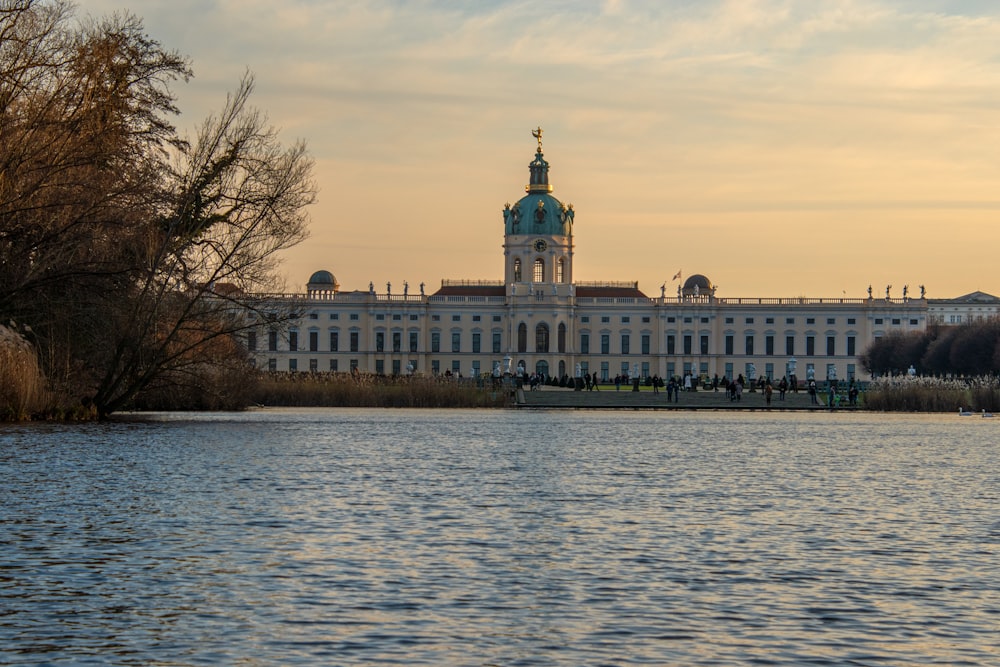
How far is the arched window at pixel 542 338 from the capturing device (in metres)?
135

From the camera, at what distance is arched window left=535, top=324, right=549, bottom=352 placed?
5325 inches

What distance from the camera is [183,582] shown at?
44.3 ft

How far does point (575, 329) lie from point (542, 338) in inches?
129

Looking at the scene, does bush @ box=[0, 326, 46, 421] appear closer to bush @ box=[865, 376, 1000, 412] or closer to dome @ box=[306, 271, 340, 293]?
bush @ box=[865, 376, 1000, 412]

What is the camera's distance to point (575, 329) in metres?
137

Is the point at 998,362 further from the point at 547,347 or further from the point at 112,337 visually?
the point at 112,337

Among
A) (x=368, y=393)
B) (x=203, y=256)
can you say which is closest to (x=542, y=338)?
(x=368, y=393)

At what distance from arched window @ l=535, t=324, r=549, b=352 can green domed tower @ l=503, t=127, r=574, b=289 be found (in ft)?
14.6

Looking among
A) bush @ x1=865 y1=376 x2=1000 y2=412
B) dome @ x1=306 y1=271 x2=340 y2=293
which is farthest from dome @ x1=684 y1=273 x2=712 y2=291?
bush @ x1=865 y1=376 x2=1000 y2=412

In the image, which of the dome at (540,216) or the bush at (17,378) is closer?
the bush at (17,378)

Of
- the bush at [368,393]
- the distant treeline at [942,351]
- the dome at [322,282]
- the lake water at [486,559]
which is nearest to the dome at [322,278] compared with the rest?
the dome at [322,282]

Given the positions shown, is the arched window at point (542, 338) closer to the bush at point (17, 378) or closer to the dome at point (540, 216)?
the dome at point (540, 216)

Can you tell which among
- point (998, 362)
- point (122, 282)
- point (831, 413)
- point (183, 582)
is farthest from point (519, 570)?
point (998, 362)

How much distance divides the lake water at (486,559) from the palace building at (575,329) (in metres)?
106
